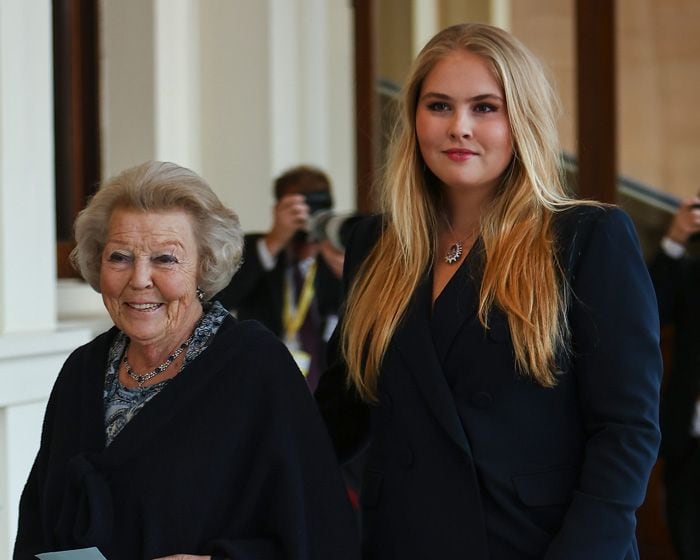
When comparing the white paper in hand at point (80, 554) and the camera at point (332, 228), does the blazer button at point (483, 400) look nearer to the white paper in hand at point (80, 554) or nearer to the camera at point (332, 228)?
the white paper in hand at point (80, 554)

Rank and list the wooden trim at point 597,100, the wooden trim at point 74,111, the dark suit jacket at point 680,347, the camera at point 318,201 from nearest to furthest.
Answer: the dark suit jacket at point 680,347 → the camera at point 318,201 → the wooden trim at point 74,111 → the wooden trim at point 597,100

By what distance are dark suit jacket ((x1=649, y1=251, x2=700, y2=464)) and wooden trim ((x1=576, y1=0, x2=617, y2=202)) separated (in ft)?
4.53

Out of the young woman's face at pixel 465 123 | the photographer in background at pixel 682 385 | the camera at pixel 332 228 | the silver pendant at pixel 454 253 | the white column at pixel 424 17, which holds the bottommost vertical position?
the photographer in background at pixel 682 385

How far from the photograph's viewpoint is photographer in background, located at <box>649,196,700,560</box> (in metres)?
4.09

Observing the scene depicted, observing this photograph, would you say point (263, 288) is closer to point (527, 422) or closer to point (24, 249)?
point (24, 249)

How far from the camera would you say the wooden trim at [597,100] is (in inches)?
219

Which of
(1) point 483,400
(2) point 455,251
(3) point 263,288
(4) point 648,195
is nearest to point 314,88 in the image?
(4) point 648,195

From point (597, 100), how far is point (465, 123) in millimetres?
3708

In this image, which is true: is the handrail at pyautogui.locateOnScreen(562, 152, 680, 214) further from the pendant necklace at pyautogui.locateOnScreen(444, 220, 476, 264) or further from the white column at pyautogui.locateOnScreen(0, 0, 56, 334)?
the pendant necklace at pyautogui.locateOnScreen(444, 220, 476, 264)

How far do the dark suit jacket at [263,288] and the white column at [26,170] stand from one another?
893 mm

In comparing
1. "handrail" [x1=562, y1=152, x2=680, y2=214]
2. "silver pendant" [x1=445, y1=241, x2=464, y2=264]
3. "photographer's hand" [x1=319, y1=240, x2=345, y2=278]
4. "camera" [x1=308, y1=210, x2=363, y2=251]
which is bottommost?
"photographer's hand" [x1=319, y1=240, x2=345, y2=278]

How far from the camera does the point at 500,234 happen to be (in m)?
2.09

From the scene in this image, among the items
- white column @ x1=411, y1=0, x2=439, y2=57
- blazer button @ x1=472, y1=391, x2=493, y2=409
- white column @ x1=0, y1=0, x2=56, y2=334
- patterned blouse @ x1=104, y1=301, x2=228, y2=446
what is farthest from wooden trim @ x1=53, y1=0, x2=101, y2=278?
blazer button @ x1=472, y1=391, x2=493, y2=409

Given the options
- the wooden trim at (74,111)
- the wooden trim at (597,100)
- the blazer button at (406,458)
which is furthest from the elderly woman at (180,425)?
the wooden trim at (597,100)
